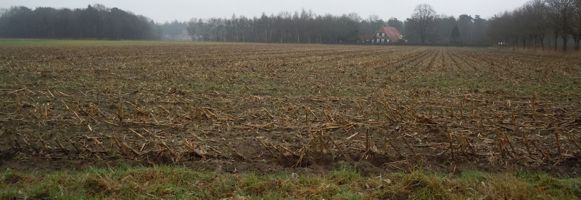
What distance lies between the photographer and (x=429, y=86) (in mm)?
17281

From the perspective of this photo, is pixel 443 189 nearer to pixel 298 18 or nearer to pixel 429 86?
pixel 429 86

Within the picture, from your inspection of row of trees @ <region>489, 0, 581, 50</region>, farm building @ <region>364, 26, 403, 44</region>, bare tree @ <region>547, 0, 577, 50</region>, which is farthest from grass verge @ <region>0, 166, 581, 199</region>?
farm building @ <region>364, 26, 403, 44</region>

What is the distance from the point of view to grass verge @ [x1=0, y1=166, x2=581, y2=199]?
5562 mm

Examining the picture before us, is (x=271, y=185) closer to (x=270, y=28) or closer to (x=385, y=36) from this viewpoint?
(x=270, y=28)

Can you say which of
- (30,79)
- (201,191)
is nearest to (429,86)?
(201,191)

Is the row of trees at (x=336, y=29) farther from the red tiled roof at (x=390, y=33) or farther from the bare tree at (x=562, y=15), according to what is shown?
the bare tree at (x=562, y=15)

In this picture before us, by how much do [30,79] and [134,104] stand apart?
794cm

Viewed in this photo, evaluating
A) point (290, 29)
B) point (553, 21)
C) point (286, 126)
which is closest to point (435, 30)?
point (290, 29)

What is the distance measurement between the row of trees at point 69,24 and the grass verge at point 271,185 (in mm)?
142232

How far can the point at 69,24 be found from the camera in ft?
442

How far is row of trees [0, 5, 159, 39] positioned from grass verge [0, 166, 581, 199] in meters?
142

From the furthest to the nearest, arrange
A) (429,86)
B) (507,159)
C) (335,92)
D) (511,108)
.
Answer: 1. (429,86)
2. (335,92)
3. (511,108)
4. (507,159)

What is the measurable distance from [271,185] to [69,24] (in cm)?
14606

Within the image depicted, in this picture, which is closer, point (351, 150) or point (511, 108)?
point (351, 150)
